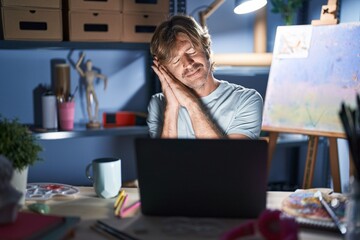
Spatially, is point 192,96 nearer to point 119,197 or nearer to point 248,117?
point 248,117

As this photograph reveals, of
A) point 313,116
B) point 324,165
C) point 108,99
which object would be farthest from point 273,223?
point 324,165

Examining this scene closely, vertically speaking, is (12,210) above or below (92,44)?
below

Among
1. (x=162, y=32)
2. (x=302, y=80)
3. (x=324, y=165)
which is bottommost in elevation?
(x=324, y=165)

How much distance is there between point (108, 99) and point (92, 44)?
447 millimetres

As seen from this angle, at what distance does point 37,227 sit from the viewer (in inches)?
34.8

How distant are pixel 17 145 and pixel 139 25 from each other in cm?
155

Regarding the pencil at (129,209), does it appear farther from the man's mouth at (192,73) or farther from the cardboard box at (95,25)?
the cardboard box at (95,25)

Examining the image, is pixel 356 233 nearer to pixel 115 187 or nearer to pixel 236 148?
pixel 236 148

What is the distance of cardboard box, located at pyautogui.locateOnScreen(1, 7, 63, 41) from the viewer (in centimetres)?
227

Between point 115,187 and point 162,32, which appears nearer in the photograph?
point 115,187

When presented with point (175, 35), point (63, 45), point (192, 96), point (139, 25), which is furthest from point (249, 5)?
point (63, 45)

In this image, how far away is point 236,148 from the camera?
0.97m

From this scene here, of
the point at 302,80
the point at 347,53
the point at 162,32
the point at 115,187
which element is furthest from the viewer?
the point at 302,80

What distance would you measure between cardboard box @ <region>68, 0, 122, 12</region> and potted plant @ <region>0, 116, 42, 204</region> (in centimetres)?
138
